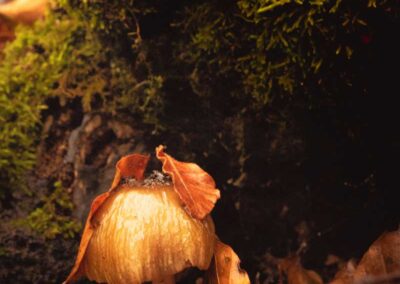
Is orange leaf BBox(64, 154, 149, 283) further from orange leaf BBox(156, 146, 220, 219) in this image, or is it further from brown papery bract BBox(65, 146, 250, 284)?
orange leaf BBox(156, 146, 220, 219)

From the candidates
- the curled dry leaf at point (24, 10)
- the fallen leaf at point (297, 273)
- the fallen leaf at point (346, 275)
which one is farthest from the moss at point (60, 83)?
the fallen leaf at point (346, 275)

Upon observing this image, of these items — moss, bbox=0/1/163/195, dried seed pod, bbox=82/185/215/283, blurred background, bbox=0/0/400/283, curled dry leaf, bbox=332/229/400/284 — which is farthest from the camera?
moss, bbox=0/1/163/195

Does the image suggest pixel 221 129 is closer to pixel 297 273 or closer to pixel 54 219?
pixel 297 273

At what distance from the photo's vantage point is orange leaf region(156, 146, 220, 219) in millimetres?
1615

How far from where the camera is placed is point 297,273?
211 centimetres

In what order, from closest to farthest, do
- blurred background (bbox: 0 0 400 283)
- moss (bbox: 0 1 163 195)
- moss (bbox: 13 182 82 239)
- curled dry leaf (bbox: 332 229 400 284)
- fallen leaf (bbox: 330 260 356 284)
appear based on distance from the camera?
1. curled dry leaf (bbox: 332 229 400 284)
2. fallen leaf (bbox: 330 260 356 284)
3. blurred background (bbox: 0 0 400 283)
4. moss (bbox: 13 182 82 239)
5. moss (bbox: 0 1 163 195)

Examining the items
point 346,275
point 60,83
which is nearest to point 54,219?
point 60,83

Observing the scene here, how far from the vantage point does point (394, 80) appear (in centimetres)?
190

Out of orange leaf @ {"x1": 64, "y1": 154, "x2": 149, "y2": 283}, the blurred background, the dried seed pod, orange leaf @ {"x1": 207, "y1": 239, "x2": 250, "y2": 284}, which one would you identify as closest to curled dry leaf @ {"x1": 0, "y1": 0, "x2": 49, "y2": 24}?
the blurred background

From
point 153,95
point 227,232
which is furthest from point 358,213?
point 153,95

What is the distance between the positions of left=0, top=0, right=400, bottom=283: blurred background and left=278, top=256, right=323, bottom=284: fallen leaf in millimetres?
93

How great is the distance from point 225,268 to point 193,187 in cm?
35

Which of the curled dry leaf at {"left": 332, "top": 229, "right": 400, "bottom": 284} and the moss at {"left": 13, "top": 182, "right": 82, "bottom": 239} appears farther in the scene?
the moss at {"left": 13, "top": 182, "right": 82, "bottom": 239}

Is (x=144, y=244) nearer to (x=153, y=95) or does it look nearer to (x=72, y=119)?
(x=153, y=95)
